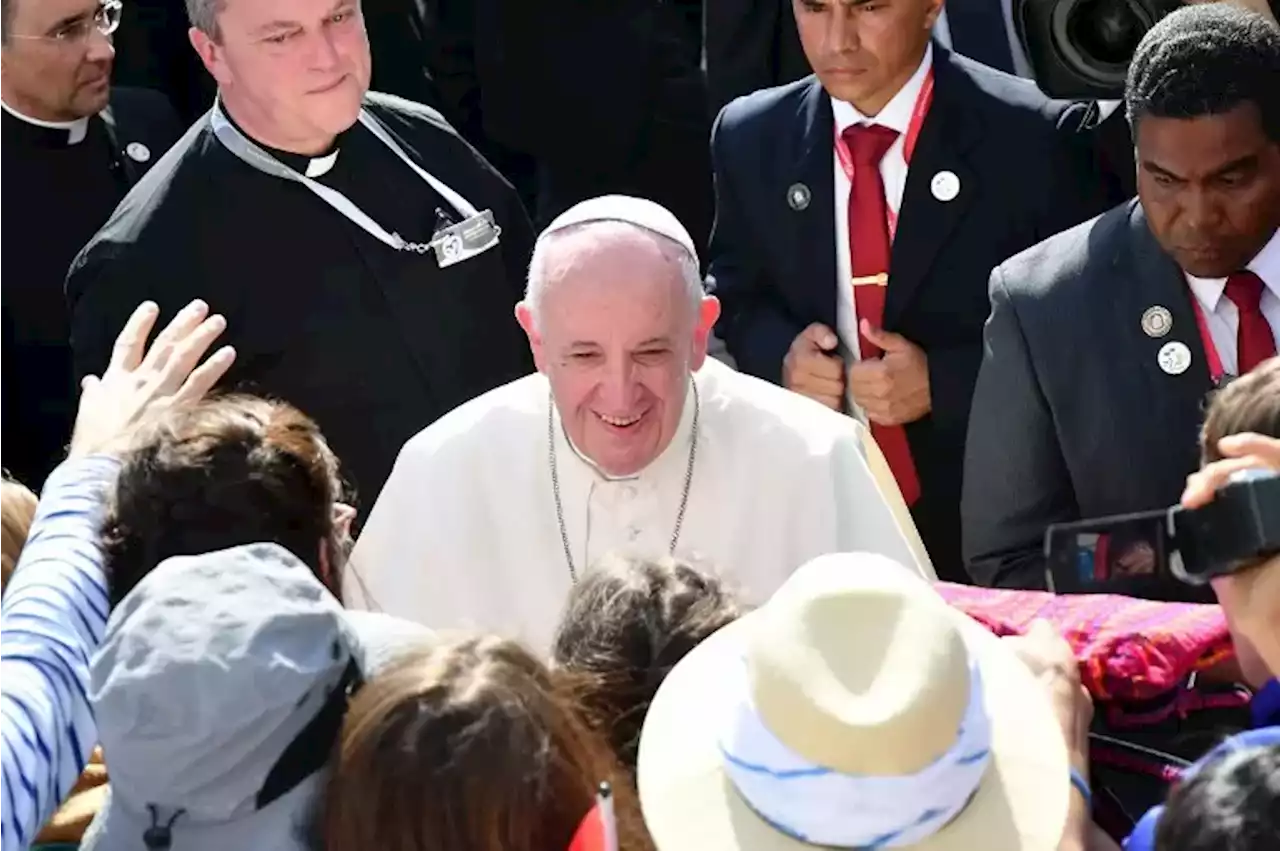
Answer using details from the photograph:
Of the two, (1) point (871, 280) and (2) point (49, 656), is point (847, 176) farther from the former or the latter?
(2) point (49, 656)

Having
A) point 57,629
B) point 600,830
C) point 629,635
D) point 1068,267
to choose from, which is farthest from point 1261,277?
point 57,629

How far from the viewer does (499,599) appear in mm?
3443

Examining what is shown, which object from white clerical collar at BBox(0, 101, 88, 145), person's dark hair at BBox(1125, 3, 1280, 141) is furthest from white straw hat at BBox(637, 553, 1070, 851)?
white clerical collar at BBox(0, 101, 88, 145)

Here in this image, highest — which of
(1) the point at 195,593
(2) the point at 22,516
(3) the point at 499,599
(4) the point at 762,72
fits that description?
(4) the point at 762,72

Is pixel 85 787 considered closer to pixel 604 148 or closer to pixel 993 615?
pixel 993 615

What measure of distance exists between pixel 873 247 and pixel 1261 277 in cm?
86

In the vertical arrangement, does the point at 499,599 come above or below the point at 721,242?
below

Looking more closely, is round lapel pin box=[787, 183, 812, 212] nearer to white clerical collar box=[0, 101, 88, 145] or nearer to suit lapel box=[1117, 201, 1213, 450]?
suit lapel box=[1117, 201, 1213, 450]

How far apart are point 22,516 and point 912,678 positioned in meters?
1.55

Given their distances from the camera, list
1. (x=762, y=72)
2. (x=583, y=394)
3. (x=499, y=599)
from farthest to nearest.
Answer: (x=762, y=72) → (x=499, y=599) → (x=583, y=394)

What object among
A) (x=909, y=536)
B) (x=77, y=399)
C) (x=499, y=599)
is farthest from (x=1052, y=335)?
(x=77, y=399)

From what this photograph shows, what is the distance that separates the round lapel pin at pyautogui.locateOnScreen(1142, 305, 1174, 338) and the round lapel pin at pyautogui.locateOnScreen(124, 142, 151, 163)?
7.98ft

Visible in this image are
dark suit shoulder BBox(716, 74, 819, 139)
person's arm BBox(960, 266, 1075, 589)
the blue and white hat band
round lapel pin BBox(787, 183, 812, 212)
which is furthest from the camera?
dark suit shoulder BBox(716, 74, 819, 139)

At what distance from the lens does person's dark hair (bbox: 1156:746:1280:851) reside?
1.71m
